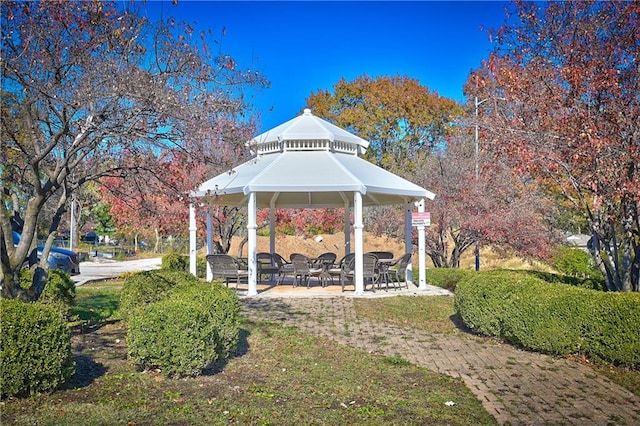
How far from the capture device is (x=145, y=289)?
28.9 feet

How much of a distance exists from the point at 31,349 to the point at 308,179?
9.21 meters

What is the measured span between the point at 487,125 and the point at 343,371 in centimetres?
538

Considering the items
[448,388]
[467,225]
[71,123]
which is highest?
[71,123]

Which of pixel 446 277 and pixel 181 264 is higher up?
pixel 181 264

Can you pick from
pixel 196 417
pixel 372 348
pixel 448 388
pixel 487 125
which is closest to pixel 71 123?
pixel 196 417

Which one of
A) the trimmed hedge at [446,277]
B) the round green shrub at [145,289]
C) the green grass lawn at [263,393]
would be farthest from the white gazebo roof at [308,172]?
the green grass lawn at [263,393]

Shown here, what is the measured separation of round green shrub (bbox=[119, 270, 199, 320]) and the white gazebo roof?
390 cm

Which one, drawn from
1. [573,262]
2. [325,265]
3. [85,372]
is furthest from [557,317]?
[573,262]

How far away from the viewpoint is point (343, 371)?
22.2 feet

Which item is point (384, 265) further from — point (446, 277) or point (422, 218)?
point (446, 277)

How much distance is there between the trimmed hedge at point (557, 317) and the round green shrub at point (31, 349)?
19.7ft

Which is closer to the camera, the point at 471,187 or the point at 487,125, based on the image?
the point at 487,125

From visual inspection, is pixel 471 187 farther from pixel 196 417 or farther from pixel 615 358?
pixel 196 417

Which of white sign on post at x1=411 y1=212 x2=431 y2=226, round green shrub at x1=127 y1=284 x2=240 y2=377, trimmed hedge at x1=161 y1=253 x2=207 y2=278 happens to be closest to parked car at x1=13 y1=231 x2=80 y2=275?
trimmed hedge at x1=161 y1=253 x2=207 y2=278
